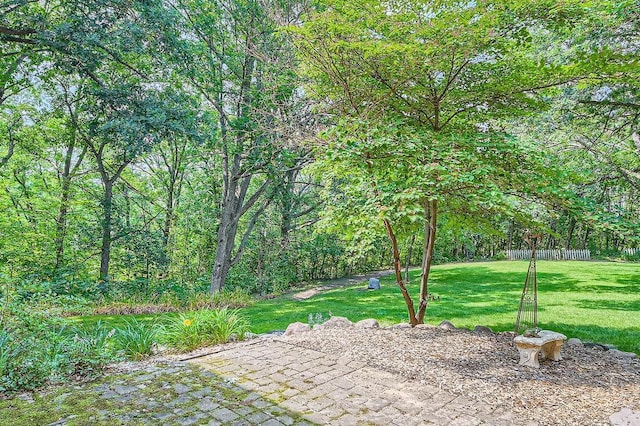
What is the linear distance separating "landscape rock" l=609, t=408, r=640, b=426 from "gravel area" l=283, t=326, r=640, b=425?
0.07 meters

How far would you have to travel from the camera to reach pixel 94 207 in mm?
10125

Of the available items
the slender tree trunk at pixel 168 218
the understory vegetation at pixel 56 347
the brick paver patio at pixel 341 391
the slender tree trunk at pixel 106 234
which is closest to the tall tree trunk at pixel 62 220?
the slender tree trunk at pixel 106 234

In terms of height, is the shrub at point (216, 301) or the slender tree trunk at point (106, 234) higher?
the slender tree trunk at point (106, 234)

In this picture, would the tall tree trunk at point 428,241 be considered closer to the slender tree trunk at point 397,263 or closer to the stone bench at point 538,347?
the slender tree trunk at point 397,263

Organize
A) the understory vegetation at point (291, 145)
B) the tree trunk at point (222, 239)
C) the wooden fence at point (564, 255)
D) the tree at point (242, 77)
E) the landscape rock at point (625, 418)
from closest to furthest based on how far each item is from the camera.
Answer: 1. the landscape rock at point (625, 418)
2. the understory vegetation at point (291, 145)
3. the tree at point (242, 77)
4. the tree trunk at point (222, 239)
5. the wooden fence at point (564, 255)

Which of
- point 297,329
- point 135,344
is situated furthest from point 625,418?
point 135,344

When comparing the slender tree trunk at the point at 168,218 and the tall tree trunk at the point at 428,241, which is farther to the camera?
the slender tree trunk at the point at 168,218

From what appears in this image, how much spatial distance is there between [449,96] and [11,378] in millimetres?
5191

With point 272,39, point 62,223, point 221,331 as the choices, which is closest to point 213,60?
point 272,39

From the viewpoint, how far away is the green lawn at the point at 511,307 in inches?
210

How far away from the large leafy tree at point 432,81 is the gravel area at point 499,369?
137cm

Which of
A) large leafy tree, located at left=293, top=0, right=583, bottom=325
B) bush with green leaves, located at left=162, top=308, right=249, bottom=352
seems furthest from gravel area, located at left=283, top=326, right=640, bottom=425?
large leafy tree, located at left=293, top=0, right=583, bottom=325

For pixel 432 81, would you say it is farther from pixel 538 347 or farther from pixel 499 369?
pixel 499 369

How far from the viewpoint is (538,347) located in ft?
10.9
